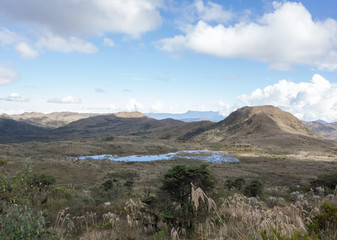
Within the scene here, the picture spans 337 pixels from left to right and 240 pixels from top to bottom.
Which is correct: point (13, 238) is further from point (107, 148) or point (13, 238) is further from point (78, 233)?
point (107, 148)

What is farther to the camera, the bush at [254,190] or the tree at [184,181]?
the bush at [254,190]

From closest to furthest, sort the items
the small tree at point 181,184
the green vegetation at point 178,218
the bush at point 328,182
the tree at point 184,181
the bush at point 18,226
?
1. the bush at point 18,226
2. the green vegetation at point 178,218
3. the small tree at point 181,184
4. the tree at point 184,181
5. the bush at point 328,182

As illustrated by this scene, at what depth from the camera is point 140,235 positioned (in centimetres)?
556

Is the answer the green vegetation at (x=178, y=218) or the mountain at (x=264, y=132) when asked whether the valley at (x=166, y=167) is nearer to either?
the green vegetation at (x=178, y=218)

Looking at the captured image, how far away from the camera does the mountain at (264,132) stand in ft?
289

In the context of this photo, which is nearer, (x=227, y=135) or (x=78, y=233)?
(x=78, y=233)

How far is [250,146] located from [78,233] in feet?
287

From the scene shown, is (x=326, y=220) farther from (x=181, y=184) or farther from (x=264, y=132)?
(x=264, y=132)

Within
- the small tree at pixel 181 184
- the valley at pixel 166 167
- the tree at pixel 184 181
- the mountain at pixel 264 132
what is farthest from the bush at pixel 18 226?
the mountain at pixel 264 132

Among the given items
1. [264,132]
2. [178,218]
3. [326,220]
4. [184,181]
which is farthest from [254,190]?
[264,132]

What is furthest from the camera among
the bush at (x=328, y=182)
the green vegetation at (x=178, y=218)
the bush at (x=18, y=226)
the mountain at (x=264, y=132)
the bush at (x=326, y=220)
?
the mountain at (x=264, y=132)

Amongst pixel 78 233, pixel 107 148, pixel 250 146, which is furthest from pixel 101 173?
pixel 250 146

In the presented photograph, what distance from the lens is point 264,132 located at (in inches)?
4254

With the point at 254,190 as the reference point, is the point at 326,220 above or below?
above
